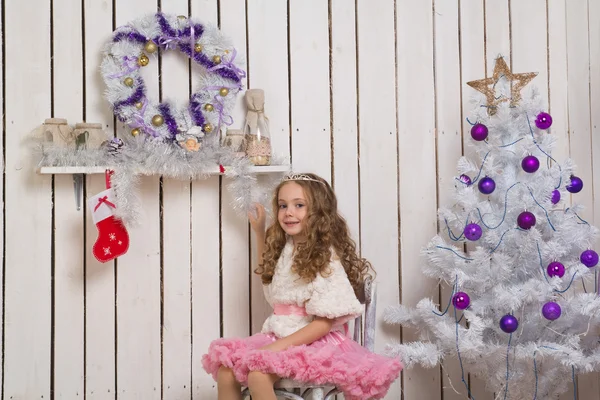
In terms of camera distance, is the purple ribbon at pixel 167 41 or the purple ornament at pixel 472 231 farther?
the purple ribbon at pixel 167 41

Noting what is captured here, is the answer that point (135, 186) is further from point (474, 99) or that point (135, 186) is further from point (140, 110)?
point (474, 99)

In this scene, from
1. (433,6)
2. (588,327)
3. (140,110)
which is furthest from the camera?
(433,6)

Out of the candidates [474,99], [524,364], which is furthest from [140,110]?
[524,364]

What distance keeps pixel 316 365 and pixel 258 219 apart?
73 centimetres

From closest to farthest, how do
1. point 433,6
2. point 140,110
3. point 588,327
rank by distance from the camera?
1. point 588,327
2. point 140,110
3. point 433,6

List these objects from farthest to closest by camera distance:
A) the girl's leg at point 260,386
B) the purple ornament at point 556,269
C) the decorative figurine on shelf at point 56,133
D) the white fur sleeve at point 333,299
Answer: the decorative figurine on shelf at point 56,133, the purple ornament at point 556,269, the white fur sleeve at point 333,299, the girl's leg at point 260,386

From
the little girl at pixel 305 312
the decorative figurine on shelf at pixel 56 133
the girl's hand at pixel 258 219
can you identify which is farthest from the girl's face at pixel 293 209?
the decorative figurine on shelf at pixel 56 133

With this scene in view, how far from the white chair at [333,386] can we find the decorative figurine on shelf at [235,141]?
A: 72 cm

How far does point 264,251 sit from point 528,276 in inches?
39.2

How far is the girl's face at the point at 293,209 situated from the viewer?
252cm

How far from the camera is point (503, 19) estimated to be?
3.22m

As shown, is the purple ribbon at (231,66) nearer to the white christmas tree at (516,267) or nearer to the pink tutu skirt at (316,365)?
the white christmas tree at (516,267)

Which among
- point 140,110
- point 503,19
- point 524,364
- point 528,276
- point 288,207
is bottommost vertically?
point 524,364

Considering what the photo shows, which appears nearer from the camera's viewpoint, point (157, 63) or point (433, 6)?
point (157, 63)
